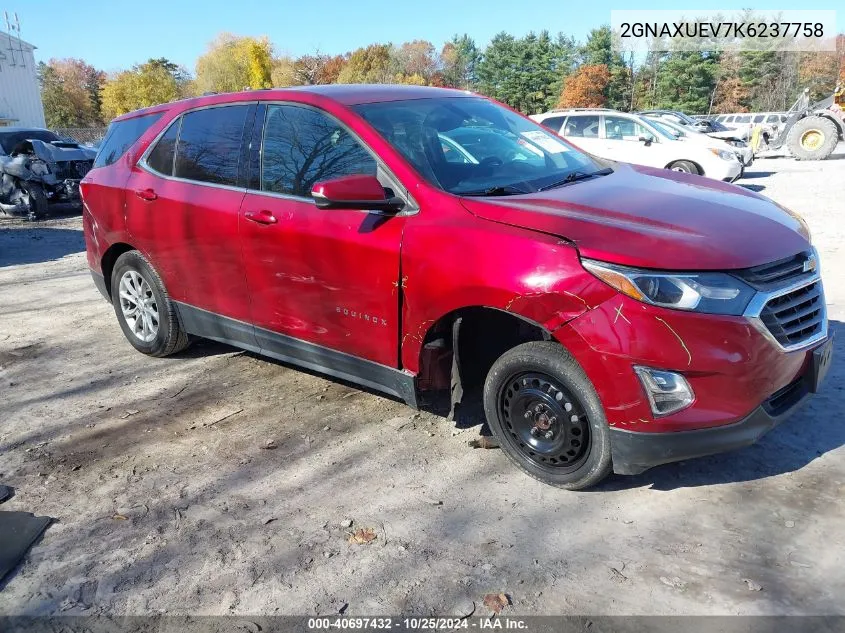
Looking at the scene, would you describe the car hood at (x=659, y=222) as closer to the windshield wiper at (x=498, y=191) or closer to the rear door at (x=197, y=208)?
the windshield wiper at (x=498, y=191)

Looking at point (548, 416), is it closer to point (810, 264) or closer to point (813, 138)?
point (810, 264)

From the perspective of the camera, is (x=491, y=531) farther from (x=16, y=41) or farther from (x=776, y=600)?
(x=16, y=41)

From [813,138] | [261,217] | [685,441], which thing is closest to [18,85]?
[813,138]

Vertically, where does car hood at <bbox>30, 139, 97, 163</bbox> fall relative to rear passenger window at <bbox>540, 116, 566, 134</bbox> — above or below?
below

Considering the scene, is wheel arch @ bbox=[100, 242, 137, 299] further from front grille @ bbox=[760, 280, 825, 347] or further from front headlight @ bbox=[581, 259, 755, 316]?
front grille @ bbox=[760, 280, 825, 347]

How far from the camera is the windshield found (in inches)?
545

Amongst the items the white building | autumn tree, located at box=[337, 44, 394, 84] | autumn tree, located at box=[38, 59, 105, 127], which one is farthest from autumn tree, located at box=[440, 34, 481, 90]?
the white building

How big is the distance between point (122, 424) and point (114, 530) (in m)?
1.20

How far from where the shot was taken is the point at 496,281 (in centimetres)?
291

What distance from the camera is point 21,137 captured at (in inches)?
563

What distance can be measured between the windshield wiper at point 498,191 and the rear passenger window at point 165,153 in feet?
7.47

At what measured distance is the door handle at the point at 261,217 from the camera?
3748mm

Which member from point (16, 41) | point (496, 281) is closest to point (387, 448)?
point (496, 281)

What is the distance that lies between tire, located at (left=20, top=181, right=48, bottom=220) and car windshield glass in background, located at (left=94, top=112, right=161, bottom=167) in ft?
30.9
